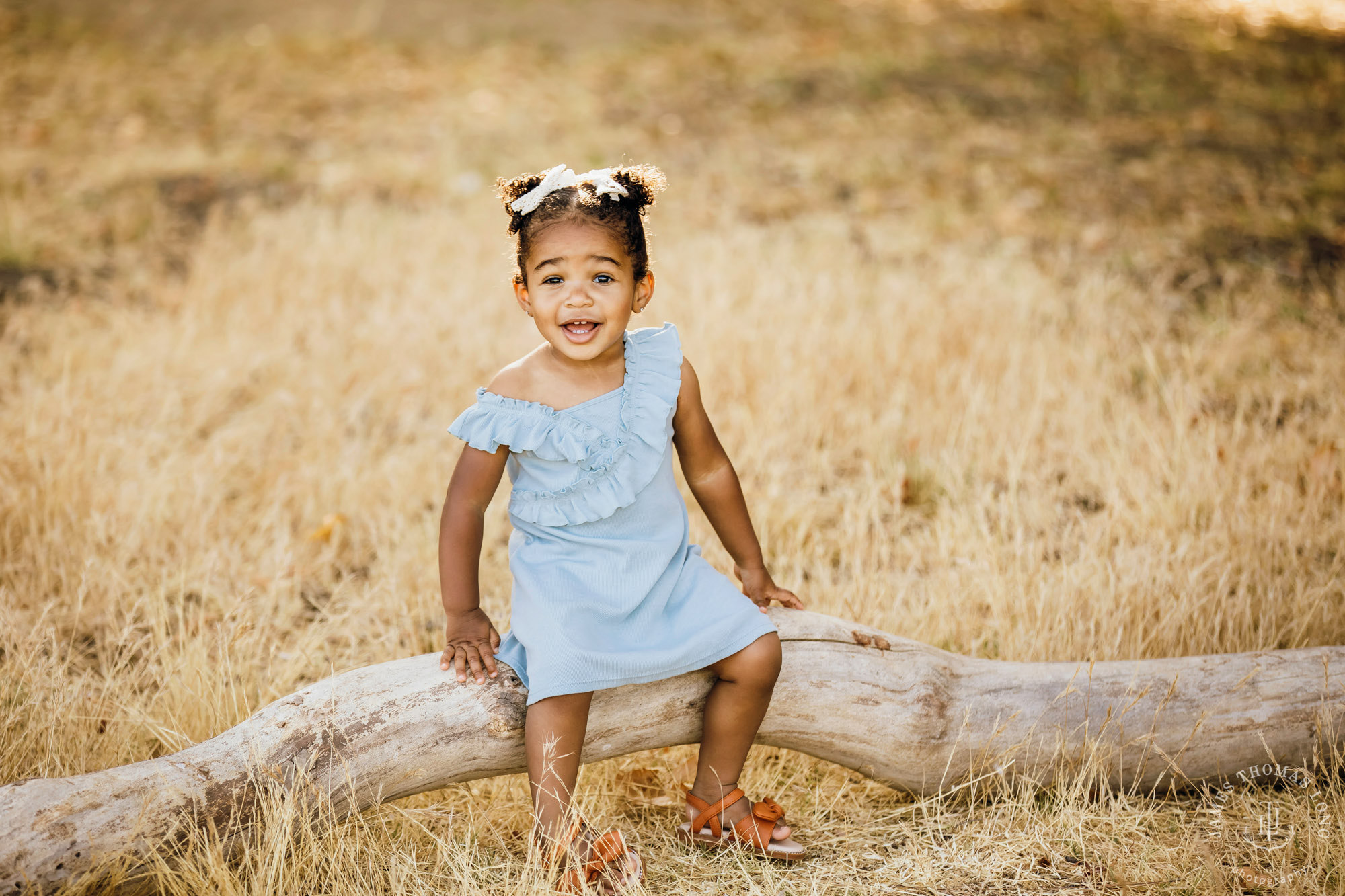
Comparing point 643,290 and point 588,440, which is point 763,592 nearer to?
point 588,440

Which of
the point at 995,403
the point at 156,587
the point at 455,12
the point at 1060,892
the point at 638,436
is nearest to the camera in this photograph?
the point at 1060,892

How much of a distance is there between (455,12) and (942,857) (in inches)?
426

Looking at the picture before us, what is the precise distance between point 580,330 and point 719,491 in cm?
54

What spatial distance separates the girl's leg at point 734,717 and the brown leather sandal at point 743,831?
13 mm

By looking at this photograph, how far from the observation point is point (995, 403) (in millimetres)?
4402

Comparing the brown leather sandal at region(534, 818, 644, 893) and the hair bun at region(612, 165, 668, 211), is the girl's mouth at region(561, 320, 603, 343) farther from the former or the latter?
the brown leather sandal at region(534, 818, 644, 893)

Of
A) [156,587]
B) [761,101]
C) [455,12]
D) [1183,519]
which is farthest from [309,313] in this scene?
[455,12]

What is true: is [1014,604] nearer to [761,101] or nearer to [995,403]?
[995,403]

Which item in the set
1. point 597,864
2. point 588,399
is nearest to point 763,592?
point 588,399

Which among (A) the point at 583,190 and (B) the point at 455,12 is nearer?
(A) the point at 583,190

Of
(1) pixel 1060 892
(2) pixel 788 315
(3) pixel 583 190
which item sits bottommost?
(1) pixel 1060 892

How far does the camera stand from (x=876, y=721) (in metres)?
2.51

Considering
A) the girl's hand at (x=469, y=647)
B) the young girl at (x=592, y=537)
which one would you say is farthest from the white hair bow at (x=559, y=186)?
the girl's hand at (x=469, y=647)

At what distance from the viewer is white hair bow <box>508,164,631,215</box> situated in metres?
2.33
